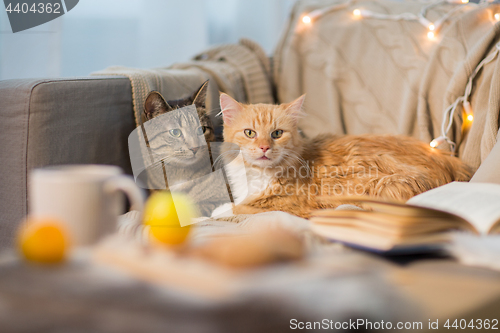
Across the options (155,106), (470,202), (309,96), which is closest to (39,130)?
(155,106)

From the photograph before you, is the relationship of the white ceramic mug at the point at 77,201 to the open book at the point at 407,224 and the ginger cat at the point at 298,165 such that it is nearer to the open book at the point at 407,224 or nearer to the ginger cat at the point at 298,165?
the open book at the point at 407,224

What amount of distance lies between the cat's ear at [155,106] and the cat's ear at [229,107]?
0.68 feet

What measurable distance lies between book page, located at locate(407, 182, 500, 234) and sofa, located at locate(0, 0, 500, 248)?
0.28 meters

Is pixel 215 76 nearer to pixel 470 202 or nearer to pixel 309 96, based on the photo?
pixel 309 96

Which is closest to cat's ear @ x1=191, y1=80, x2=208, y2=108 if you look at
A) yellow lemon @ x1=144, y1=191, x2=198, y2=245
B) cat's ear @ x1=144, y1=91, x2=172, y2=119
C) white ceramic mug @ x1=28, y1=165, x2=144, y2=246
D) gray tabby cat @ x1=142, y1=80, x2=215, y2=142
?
gray tabby cat @ x1=142, y1=80, x2=215, y2=142

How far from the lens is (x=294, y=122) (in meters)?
1.44

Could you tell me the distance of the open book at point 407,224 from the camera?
0.65 metres

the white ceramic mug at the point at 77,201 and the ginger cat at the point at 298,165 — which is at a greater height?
the white ceramic mug at the point at 77,201

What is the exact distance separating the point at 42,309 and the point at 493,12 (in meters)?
2.03

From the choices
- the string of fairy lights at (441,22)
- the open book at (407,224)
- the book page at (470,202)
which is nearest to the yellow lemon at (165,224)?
the open book at (407,224)

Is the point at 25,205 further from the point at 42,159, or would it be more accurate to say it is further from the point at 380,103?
the point at 380,103

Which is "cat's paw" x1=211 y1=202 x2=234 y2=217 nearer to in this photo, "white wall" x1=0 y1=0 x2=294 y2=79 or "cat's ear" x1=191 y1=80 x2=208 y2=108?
"cat's ear" x1=191 y1=80 x2=208 y2=108

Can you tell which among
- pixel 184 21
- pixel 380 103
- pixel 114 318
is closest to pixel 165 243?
pixel 114 318

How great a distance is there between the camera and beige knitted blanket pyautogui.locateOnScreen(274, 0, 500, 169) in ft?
5.00
